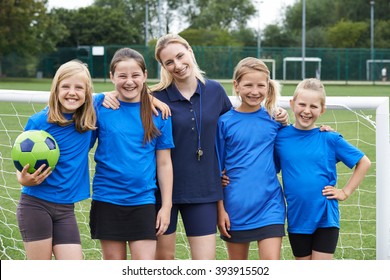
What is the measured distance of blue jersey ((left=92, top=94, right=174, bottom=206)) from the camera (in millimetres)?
3613

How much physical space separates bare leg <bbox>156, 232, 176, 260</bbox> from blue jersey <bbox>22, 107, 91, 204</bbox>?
475 millimetres

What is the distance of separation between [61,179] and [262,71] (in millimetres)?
1199

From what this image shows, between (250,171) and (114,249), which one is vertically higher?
(250,171)

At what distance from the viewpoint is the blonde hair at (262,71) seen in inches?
149

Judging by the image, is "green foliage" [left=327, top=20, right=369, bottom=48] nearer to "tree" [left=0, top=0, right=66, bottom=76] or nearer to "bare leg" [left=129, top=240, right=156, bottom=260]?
"tree" [left=0, top=0, right=66, bottom=76]

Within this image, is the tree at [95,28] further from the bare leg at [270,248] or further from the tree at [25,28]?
the bare leg at [270,248]

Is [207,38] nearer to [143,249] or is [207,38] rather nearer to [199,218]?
[199,218]

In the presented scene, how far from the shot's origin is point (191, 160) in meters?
3.76

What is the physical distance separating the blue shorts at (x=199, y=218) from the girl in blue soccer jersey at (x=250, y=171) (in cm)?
5

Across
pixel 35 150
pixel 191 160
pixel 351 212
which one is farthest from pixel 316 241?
pixel 351 212

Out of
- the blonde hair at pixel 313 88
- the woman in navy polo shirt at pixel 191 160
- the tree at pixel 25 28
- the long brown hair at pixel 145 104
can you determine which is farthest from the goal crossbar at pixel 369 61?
the long brown hair at pixel 145 104
